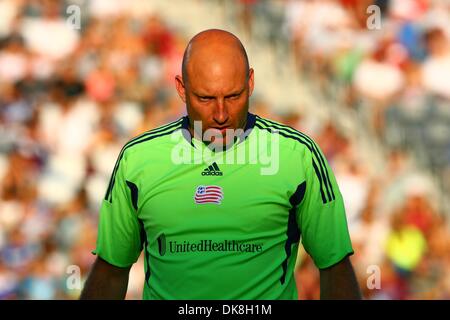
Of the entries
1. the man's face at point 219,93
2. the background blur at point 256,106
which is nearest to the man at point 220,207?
the man's face at point 219,93

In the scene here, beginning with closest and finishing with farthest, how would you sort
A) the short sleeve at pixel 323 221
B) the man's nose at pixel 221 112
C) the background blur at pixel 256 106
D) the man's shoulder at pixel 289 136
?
the man's nose at pixel 221 112 → the short sleeve at pixel 323 221 → the man's shoulder at pixel 289 136 → the background blur at pixel 256 106

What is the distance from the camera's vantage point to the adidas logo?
136 inches

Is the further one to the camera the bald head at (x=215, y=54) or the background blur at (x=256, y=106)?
the background blur at (x=256, y=106)

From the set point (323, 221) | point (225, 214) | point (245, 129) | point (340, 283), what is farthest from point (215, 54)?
point (340, 283)

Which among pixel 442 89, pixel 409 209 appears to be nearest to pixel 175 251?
pixel 409 209

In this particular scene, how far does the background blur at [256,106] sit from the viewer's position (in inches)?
307

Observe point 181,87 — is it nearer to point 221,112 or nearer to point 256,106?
point 221,112

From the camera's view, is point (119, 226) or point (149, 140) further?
point (149, 140)

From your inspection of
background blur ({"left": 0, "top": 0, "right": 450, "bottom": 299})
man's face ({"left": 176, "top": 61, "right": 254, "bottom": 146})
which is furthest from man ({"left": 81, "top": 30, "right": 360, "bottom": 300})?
background blur ({"left": 0, "top": 0, "right": 450, "bottom": 299})

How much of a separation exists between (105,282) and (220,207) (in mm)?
520

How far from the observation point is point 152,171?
11.4 feet

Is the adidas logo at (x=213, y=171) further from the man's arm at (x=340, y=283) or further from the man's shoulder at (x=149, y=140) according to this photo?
the man's arm at (x=340, y=283)

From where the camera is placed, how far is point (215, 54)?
328 cm

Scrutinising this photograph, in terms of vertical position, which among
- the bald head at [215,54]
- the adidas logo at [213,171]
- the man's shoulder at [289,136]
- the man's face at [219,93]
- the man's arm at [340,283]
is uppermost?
the bald head at [215,54]
